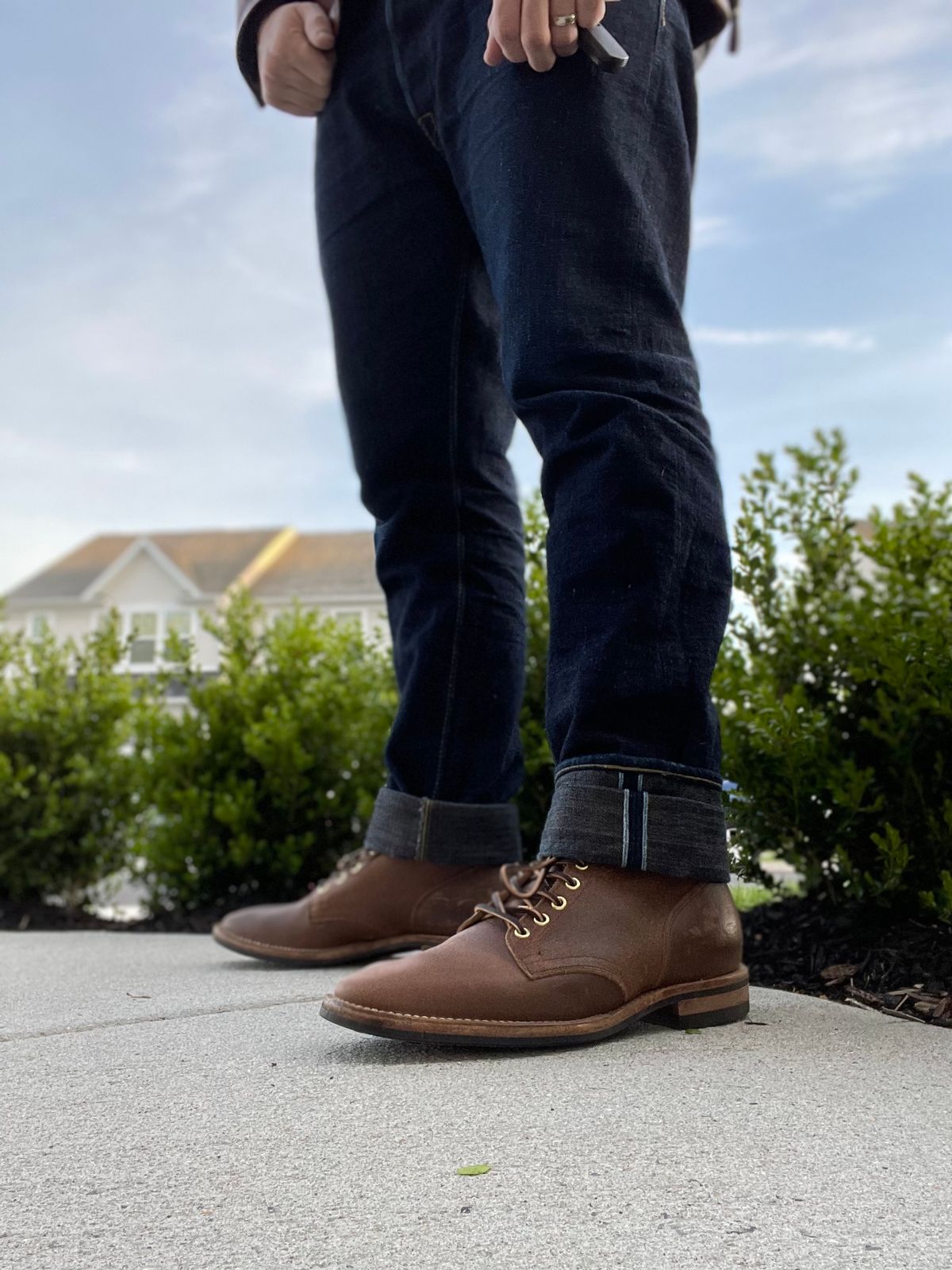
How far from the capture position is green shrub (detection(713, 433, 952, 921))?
5.35ft

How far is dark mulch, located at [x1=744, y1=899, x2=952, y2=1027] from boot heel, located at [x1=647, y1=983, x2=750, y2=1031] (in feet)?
0.81

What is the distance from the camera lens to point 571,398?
121 centimetres

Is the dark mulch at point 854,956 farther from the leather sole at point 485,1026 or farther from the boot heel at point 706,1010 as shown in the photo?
the leather sole at point 485,1026

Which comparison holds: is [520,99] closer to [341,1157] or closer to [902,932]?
[341,1157]

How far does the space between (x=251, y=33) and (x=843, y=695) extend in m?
1.52

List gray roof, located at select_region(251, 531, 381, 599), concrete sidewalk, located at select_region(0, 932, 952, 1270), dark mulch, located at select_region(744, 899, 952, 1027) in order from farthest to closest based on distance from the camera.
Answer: gray roof, located at select_region(251, 531, 381, 599) → dark mulch, located at select_region(744, 899, 952, 1027) → concrete sidewalk, located at select_region(0, 932, 952, 1270)

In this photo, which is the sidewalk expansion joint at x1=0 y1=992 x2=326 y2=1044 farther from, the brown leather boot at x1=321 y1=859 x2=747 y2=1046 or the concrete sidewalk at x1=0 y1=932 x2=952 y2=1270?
the brown leather boot at x1=321 y1=859 x2=747 y2=1046

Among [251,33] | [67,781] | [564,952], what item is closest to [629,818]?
[564,952]

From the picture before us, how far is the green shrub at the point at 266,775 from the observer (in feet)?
8.97

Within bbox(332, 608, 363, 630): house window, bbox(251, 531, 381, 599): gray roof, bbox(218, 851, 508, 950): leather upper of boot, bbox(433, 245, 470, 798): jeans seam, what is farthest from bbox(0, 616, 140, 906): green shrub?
bbox(251, 531, 381, 599): gray roof

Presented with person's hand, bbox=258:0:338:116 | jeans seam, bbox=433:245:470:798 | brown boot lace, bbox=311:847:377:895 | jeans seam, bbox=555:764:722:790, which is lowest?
brown boot lace, bbox=311:847:377:895

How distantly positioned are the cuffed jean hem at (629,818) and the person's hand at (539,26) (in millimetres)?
822

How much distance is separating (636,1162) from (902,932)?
0.96 metres

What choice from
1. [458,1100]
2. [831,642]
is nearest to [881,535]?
[831,642]
